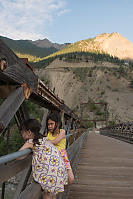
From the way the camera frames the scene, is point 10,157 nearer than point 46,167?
Yes

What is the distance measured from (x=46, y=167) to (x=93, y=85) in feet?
208

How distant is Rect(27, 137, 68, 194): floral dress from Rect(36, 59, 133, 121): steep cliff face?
50.1 meters

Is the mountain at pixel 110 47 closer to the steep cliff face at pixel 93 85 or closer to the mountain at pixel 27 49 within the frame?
the mountain at pixel 27 49

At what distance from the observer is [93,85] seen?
2549 inches

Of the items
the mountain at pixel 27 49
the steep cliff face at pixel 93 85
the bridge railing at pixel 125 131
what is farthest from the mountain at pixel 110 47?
the bridge railing at pixel 125 131

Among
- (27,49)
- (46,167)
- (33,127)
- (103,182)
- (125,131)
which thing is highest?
(27,49)

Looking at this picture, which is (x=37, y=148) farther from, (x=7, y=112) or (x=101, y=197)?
(x=101, y=197)

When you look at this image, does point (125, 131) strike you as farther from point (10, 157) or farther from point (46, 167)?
point (10, 157)

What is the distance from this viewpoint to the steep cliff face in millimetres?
56469

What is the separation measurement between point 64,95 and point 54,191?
64307 millimetres

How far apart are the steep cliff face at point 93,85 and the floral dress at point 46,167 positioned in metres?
50.1

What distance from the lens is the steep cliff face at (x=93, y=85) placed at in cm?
5647

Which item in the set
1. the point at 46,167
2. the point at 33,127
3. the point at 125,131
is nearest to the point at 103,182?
the point at 46,167

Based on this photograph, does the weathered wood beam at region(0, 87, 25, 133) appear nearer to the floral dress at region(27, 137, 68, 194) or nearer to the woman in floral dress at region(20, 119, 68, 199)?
the woman in floral dress at region(20, 119, 68, 199)
